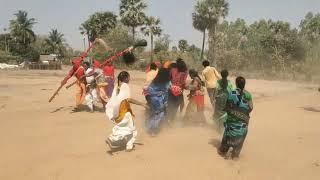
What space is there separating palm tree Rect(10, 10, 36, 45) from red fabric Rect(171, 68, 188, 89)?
75526 millimetres

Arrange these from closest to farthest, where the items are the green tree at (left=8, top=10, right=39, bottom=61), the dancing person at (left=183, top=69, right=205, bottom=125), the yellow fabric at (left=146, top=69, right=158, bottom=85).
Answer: the yellow fabric at (left=146, top=69, right=158, bottom=85) → the dancing person at (left=183, top=69, right=205, bottom=125) → the green tree at (left=8, top=10, right=39, bottom=61)

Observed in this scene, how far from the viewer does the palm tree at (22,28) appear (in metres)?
81.7

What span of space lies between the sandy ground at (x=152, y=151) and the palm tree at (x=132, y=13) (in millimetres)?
45086

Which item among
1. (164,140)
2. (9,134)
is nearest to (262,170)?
(164,140)

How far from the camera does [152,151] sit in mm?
8055

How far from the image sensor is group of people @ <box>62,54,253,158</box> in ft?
24.7

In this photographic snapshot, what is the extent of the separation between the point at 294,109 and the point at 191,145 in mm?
6957

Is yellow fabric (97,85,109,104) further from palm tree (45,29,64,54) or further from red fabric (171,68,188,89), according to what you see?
palm tree (45,29,64,54)

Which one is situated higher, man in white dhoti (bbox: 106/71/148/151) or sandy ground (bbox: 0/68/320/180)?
man in white dhoti (bbox: 106/71/148/151)

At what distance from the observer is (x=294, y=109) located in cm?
1452

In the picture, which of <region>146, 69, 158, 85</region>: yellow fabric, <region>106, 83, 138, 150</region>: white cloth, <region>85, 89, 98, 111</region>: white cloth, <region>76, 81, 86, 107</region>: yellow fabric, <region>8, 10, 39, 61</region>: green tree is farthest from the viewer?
<region>8, 10, 39, 61</region>: green tree

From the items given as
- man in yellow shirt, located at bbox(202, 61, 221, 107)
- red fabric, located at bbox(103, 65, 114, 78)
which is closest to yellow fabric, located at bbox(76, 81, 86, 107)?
red fabric, located at bbox(103, 65, 114, 78)

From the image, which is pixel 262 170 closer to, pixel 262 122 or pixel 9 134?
pixel 262 122

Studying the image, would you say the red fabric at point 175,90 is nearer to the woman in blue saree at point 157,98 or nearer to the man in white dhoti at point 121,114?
the woman in blue saree at point 157,98
